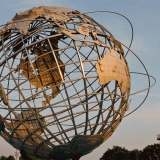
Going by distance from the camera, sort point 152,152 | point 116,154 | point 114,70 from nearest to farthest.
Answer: point 114,70 → point 152,152 → point 116,154

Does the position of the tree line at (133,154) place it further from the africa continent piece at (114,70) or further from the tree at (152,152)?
the africa continent piece at (114,70)

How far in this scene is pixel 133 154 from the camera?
38.9 m

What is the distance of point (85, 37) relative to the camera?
10.3 metres

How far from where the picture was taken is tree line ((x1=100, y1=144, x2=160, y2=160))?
1475 inches

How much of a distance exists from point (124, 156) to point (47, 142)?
32241mm

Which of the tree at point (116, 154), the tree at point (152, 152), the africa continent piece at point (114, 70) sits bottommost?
the africa continent piece at point (114, 70)

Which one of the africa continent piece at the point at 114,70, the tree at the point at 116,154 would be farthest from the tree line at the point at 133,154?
the africa continent piece at the point at 114,70

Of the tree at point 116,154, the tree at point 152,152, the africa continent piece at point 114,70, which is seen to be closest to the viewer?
the africa continent piece at point 114,70

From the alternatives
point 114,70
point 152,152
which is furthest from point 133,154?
point 114,70

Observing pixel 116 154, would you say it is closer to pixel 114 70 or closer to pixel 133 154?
pixel 133 154

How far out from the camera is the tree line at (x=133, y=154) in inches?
1475

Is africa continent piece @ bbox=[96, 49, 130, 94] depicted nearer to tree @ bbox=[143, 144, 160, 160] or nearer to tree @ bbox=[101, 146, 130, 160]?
tree @ bbox=[143, 144, 160, 160]

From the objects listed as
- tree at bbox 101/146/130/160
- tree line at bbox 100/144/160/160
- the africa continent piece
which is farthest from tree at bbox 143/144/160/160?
the africa continent piece

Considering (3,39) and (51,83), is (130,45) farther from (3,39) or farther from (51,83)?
(3,39)
